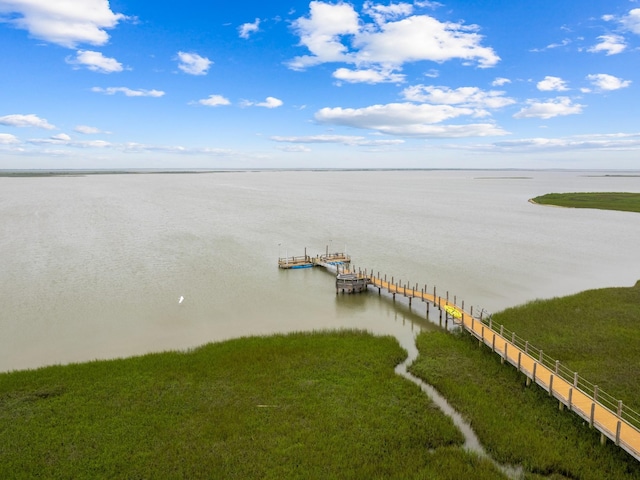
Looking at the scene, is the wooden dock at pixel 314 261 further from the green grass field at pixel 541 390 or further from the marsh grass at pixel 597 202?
the marsh grass at pixel 597 202

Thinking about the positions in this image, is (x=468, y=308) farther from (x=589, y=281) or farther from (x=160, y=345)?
(x=160, y=345)

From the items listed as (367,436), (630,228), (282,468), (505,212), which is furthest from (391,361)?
(505,212)

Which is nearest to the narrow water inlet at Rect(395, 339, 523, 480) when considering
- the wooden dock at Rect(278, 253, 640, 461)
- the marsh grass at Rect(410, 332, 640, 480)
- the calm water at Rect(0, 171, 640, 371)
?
the marsh grass at Rect(410, 332, 640, 480)

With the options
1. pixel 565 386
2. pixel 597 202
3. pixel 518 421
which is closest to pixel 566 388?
pixel 565 386

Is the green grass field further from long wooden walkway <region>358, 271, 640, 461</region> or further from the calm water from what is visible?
the calm water

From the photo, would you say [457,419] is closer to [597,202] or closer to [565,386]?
[565,386]
